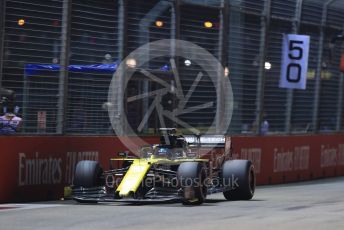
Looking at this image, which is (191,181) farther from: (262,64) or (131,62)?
(262,64)

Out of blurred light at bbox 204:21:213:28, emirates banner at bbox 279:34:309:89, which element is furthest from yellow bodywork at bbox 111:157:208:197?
emirates banner at bbox 279:34:309:89

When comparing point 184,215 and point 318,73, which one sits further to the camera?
point 318,73

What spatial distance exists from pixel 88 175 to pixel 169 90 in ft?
20.7

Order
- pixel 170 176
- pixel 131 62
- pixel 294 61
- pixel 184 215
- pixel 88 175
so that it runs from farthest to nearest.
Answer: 1. pixel 294 61
2. pixel 131 62
3. pixel 88 175
4. pixel 170 176
5. pixel 184 215

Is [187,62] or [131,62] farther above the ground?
[187,62]

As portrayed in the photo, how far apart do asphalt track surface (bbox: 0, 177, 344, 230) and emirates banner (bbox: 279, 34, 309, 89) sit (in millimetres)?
8430

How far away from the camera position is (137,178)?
14008 mm

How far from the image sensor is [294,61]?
24188mm

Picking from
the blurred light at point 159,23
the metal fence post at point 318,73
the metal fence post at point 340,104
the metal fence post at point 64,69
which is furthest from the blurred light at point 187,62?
the metal fence post at point 340,104

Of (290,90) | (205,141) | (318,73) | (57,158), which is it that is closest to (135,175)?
(205,141)

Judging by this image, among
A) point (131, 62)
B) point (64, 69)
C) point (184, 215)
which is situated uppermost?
point (131, 62)

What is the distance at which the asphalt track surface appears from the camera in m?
10.9

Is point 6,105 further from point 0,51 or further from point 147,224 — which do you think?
point 147,224

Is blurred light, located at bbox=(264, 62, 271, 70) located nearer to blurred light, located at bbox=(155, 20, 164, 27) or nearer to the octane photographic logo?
the octane photographic logo
